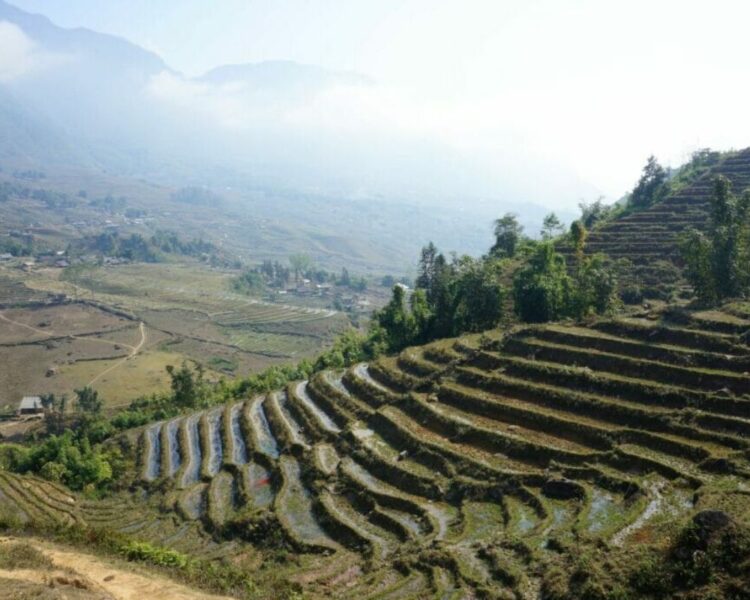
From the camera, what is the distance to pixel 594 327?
107ft

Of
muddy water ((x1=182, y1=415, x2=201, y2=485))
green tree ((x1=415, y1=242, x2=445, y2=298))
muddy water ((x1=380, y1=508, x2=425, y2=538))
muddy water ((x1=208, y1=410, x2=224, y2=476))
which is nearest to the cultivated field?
green tree ((x1=415, y1=242, x2=445, y2=298))

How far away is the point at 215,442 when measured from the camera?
35750mm

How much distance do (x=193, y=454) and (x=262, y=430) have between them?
3786 millimetres

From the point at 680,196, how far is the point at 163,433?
5027 cm

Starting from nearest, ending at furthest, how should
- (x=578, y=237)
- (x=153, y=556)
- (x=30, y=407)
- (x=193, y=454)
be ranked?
(x=153, y=556), (x=193, y=454), (x=578, y=237), (x=30, y=407)

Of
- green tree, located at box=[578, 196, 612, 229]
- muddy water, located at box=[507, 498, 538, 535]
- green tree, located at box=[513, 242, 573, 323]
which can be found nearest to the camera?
muddy water, located at box=[507, 498, 538, 535]

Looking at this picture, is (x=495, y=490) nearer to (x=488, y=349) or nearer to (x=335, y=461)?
(x=335, y=461)

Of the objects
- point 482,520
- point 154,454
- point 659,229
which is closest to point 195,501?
point 154,454

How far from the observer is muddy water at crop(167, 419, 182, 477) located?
33750 millimetres

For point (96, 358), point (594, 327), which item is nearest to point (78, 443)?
point (594, 327)

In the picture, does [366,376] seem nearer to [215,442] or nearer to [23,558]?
[215,442]

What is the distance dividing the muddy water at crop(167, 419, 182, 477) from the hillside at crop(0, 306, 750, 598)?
134 millimetres

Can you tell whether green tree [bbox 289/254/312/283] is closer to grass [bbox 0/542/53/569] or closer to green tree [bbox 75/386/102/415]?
green tree [bbox 75/386/102/415]

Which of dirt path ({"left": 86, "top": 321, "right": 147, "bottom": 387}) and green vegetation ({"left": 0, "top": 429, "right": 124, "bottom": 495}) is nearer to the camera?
green vegetation ({"left": 0, "top": 429, "right": 124, "bottom": 495})
